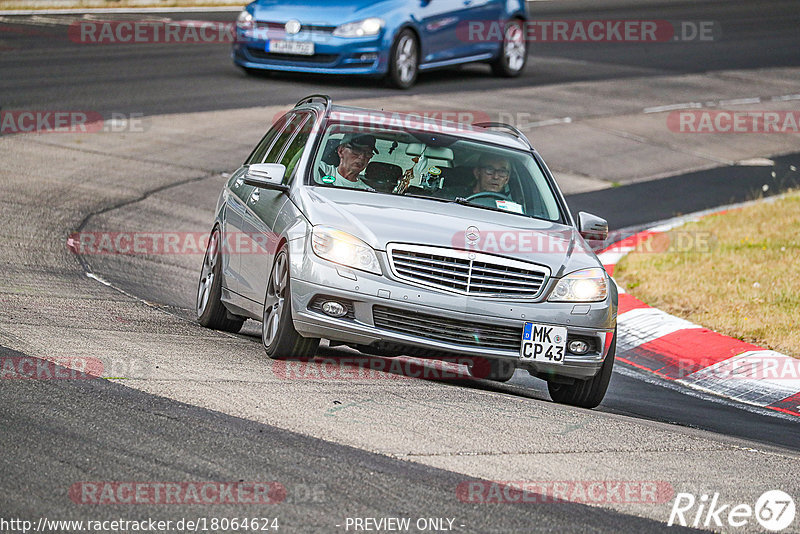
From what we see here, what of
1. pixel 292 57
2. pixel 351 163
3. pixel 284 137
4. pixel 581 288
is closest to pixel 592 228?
pixel 581 288

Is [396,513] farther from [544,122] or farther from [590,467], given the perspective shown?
[544,122]

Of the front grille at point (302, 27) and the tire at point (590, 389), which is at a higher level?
the front grille at point (302, 27)

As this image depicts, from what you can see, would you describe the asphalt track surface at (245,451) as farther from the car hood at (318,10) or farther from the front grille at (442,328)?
the car hood at (318,10)

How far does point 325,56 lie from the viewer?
771 inches

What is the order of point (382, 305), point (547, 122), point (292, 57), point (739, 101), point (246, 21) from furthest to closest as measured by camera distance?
1. point (739, 101)
2. point (547, 122)
3. point (292, 57)
4. point (246, 21)
5. point (382, 305)

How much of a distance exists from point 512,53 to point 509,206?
49.9 feet

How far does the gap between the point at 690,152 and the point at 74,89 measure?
8.98 m

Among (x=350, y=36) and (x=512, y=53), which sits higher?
(x=350, y=36)

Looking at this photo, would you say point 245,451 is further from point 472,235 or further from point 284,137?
point 284,137

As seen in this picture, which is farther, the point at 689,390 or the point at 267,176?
the point at 689,390

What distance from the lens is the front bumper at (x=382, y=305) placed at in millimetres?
7316

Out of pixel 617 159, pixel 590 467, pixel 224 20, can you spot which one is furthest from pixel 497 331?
pixel 224 20

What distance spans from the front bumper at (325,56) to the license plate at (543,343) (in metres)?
12.6

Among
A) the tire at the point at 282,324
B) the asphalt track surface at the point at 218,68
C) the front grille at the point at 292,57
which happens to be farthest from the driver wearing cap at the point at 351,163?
the front grille at the point at 292,57
